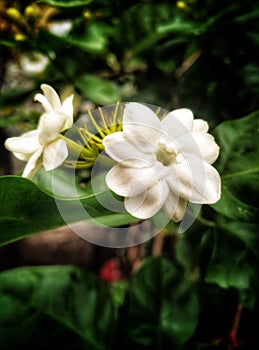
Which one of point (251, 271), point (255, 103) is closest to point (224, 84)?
point (255, 103)

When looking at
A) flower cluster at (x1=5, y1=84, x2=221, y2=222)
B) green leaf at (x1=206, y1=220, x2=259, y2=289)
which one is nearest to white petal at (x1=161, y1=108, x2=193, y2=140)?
flower cluster at (x1=5, y1=84, x2=221, y2=222)

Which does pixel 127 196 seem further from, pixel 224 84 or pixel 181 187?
pixel 224 84

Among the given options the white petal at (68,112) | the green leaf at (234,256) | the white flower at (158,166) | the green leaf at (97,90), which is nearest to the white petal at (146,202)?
the white flower at (158,166)

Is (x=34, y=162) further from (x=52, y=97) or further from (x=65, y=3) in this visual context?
(x=65, y=3)

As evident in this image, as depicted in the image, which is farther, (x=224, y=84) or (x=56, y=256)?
(x=56, y=256)

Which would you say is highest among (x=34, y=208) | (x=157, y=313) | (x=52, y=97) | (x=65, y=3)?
(x=65, y=3)

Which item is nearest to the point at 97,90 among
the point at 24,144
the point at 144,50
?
the point at 144,50
